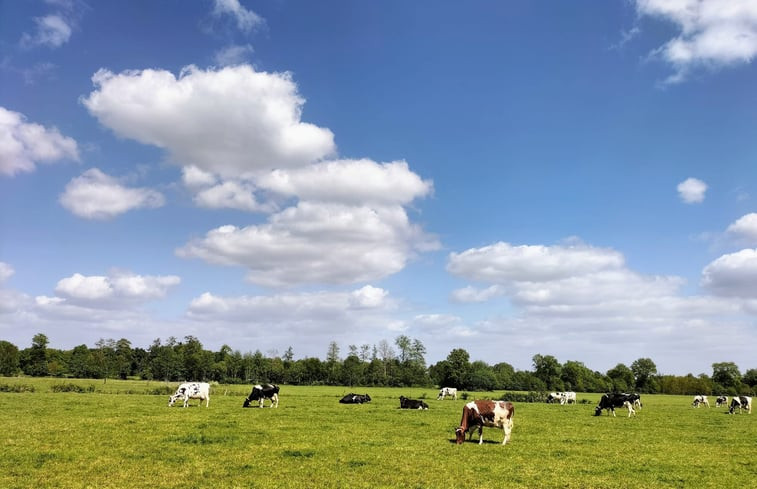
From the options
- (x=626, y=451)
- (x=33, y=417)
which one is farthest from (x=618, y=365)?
(x=33, y=417)

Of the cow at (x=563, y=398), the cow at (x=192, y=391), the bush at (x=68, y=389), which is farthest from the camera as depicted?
the cow at (x=563, y=398)

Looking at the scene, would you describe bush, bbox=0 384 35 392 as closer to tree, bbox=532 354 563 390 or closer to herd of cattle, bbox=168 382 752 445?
herd of cattle, bbox=168 382 752 445

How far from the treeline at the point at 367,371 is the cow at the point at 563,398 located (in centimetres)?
5245

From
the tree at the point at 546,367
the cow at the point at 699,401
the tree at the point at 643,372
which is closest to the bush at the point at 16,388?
the cow at the point at 699,401

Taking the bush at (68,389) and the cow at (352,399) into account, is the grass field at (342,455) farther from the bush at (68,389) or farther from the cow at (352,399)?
the bush at (68,389)

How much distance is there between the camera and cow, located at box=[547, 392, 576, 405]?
63322 mm

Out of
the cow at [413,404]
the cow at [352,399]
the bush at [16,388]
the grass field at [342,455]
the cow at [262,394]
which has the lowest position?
the bush at [16,388]

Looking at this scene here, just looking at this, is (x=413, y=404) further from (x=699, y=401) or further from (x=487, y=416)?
(x=699, y=401)

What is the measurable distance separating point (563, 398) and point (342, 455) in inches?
2147

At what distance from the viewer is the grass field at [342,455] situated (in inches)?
527

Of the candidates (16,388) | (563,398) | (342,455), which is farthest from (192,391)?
(563,398)

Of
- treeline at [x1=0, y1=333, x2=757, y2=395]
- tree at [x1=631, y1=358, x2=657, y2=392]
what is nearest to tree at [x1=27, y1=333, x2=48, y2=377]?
treeline at [x1=0, y1=333, x2=757, y2=395]

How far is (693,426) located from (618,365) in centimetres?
13782

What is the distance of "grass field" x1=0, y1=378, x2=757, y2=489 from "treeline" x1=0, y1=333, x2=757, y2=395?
3929 inches
